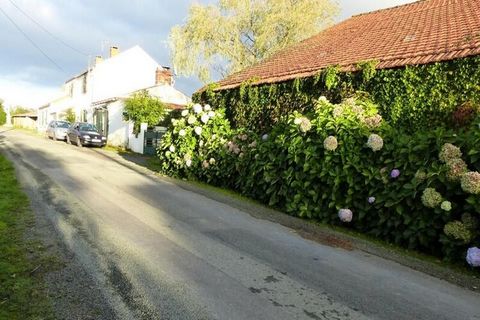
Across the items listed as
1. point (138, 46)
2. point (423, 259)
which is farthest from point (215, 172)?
point (138, 46)

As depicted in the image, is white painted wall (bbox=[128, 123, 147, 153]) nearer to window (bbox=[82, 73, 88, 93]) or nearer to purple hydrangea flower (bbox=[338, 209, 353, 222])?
window (bbox=[82, 73, 88, 93])

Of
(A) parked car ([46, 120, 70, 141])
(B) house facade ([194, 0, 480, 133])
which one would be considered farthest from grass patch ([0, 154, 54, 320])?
(A) parked car ([46, 120, 70, 141])

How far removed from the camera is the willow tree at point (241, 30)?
2792 cm

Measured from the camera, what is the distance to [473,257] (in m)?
6.02

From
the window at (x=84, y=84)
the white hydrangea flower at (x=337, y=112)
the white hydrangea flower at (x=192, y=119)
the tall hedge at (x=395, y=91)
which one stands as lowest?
the white hydrangea flower at (x=192, y=119)

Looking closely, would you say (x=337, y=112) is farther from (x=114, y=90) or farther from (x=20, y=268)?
(x=114, y=90)

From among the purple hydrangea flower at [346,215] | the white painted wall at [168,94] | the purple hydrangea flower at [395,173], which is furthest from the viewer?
the white painted wall at [168,94]

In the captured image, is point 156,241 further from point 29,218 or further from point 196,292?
point 29,218

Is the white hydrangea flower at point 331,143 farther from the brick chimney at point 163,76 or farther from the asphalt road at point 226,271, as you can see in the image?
the brick chimney at point 163,76

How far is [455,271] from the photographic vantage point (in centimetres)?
629

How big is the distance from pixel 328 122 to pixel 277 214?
7.83 ft

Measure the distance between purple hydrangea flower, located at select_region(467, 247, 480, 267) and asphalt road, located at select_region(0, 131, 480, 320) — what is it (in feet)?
2.39

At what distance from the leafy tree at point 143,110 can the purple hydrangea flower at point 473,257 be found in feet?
71.9

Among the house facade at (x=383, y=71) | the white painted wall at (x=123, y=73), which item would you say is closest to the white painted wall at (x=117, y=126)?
the white painted wall at (x=123, y=73)
